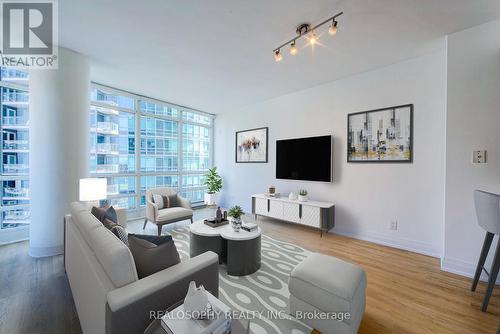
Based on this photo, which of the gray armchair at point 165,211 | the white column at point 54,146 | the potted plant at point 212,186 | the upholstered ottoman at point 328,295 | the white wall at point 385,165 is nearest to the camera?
the upholstered ottoman at point 328,295

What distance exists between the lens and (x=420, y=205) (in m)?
A: 2.93

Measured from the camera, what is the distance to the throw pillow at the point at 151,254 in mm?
1297

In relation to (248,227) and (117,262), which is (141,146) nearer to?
(248,227)

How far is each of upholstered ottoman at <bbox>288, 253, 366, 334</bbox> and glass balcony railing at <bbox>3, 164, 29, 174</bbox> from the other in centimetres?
458

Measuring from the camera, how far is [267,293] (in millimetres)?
2014

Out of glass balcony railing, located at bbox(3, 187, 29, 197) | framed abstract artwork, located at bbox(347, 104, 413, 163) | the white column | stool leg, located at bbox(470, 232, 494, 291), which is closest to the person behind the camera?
stool leg, located at bbox(470, 232, 494, 291)

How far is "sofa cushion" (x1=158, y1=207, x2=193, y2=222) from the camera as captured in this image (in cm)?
339

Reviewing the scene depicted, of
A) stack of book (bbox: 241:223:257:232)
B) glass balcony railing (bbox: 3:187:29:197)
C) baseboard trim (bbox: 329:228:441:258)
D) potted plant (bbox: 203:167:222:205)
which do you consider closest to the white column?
glass balcony railing (bbox: 3:187:29:197)

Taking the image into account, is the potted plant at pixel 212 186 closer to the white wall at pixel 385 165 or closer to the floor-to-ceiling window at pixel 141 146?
the floor-to-ceiling window at pixel 141 146

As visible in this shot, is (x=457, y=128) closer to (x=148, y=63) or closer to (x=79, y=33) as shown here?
(x=148, y=63)

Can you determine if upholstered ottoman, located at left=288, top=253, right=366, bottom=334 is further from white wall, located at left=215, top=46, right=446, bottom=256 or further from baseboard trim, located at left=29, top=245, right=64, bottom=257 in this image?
baseboard trim, located at left=29, top=245, right=64, bottom=257

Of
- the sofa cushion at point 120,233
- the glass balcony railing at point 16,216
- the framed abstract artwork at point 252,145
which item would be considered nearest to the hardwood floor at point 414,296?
the sofa cushion at point 120,233

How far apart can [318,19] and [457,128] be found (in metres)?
2.08

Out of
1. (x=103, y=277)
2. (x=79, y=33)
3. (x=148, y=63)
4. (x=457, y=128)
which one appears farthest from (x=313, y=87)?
(x=103, y=277)
